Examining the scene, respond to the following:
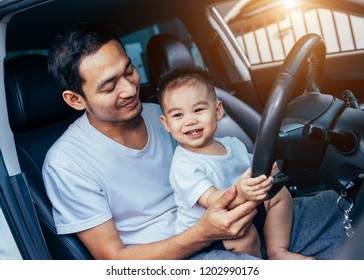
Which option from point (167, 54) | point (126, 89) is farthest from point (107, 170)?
point (167, 54)

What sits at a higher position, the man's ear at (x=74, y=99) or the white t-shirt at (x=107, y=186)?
the man's ear at (x=74, y=99)

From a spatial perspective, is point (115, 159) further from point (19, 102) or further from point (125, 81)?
point (19, 102)

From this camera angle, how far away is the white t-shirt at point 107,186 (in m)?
1.25

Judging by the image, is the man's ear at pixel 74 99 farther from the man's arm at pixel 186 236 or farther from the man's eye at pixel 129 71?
the man's arm at pixel 186 236

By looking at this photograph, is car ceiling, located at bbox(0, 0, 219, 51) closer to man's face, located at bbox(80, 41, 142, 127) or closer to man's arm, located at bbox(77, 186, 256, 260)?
man's face, located at bbox(80, 41, 142, 127)

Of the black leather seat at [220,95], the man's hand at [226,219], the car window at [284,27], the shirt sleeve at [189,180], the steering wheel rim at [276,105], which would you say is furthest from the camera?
the black leather seat at [220,95]

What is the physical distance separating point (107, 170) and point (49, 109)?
299 mm

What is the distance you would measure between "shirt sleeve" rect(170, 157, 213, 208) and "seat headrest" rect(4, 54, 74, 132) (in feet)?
1.50

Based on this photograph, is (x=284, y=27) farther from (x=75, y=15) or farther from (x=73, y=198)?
(x=73, y=198)

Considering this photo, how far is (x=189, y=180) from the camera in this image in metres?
1.18

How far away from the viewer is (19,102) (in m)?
1.36

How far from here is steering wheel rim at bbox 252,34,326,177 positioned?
90 centimetres

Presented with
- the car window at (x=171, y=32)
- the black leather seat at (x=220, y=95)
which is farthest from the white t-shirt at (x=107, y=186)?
the car window at (x=171, y=32)

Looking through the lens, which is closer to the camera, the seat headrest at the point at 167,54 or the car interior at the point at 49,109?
the car interior at the point at 49,109
